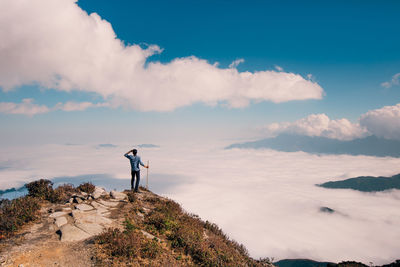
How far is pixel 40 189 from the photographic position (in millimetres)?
12078

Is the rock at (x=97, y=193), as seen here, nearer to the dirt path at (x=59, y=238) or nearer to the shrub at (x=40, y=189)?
the dirt path at (x=59, y=238)

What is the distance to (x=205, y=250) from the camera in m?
8.88

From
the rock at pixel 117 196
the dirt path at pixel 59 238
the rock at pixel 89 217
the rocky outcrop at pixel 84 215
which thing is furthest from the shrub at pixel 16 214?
the rock at pixel 117 196

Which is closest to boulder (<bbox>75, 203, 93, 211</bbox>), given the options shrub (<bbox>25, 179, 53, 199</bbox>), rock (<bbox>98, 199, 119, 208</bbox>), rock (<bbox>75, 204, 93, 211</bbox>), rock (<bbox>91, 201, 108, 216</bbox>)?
rock (<bbox>75, 204, 93, 211</bbox>)

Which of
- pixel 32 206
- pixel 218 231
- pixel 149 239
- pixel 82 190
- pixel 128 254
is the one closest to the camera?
pixel 128 254

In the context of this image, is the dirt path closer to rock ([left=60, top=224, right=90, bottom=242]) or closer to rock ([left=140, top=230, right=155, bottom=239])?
rock ([left=60, top=224, right=90, bottom=242])

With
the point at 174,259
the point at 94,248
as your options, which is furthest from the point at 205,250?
the point at 94,248

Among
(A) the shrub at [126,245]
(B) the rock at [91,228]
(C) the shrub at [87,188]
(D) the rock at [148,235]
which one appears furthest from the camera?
(C) the shrub at [87,188]

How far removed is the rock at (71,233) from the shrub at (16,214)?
182cm

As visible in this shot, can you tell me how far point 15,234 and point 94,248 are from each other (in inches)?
138

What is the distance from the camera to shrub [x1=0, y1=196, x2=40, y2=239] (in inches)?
314

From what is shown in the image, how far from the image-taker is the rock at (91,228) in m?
8.38

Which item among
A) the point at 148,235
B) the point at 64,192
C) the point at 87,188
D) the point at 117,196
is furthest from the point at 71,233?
the point at 87,188

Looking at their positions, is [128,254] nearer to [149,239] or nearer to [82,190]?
[149,239]
